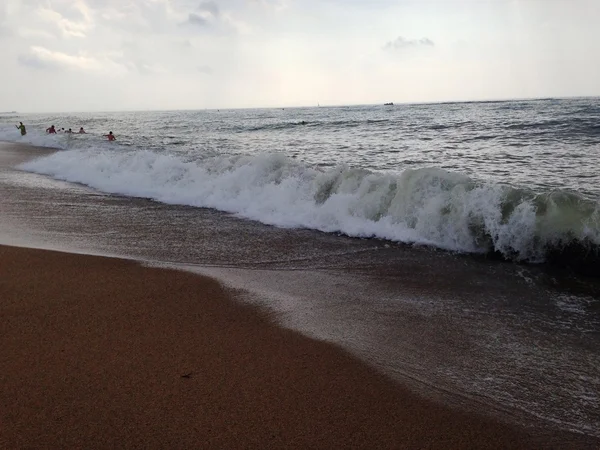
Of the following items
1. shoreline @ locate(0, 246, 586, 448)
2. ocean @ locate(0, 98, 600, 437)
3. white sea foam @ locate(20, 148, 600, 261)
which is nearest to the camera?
shoreline @ locate(0, 246, 586, 448)

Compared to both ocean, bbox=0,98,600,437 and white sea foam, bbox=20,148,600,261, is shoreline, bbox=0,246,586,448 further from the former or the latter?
white sea foam, bbox=20,148,600,261

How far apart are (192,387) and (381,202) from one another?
239 inches

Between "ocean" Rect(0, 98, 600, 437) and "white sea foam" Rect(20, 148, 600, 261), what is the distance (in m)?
0.03

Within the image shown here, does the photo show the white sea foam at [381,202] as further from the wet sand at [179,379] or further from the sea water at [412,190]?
the wet sand at [179,379]

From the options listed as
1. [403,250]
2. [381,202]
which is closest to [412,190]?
[381,202]

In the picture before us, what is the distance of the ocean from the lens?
3451 mm

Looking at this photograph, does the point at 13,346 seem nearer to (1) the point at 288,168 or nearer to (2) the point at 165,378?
(2) the point at 165,378

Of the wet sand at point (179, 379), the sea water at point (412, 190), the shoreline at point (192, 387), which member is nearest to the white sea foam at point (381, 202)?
the sea water at point (412, 190)

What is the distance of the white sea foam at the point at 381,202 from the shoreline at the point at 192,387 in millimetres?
3992

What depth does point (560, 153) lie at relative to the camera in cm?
1486

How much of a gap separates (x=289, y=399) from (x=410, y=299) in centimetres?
234

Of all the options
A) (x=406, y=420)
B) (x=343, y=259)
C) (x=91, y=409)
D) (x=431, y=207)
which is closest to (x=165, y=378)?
(x=91, y=409)

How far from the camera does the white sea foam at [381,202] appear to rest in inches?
254

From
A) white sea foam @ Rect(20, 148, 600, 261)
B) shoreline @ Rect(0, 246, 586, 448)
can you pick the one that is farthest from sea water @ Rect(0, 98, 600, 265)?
shoreline @ Rect(0, 246, 586, 448)
